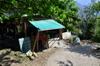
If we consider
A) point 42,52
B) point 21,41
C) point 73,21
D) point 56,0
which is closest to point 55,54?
point 42,52

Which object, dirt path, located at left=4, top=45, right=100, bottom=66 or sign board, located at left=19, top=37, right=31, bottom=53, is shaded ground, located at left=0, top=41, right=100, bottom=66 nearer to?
dirt path, located at left=4, top=45, right=100, bottom=66

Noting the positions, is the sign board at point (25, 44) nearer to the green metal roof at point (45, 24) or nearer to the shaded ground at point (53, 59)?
the shaded ground at point (53, 59)

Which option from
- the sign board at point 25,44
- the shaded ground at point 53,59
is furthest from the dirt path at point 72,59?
the sign board at point 25,44

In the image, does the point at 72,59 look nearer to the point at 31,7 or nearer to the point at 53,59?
the point at 53,59

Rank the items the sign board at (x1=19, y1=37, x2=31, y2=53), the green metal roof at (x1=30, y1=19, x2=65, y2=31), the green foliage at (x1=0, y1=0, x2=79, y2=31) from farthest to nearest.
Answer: the sign board at (x1=19, y1=37, x2=31, y2=53) < the green metal roof at (x1=30, y1=19, x2=65, y2=31) < the green foliage at (x1=0, y1=0, x2=79, y2=31)

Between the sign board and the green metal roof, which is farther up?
the green metal roof

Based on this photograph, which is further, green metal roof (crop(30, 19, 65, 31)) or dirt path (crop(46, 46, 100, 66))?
green metal roof (crop(30, 19, 65, 31))

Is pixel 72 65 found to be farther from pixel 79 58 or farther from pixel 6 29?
pixel 6 29

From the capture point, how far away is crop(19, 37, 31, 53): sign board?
2147 centimetres

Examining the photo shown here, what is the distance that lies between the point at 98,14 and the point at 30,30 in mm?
18697

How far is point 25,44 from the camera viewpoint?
21734mm

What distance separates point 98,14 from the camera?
3875 cm

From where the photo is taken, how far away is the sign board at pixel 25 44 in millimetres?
21469

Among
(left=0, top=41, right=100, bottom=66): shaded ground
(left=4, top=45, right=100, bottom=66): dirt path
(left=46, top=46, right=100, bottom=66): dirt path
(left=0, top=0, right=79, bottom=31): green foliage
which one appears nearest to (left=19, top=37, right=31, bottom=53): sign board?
(left=0, top=41, right=100, bottom=66): shaded ground
